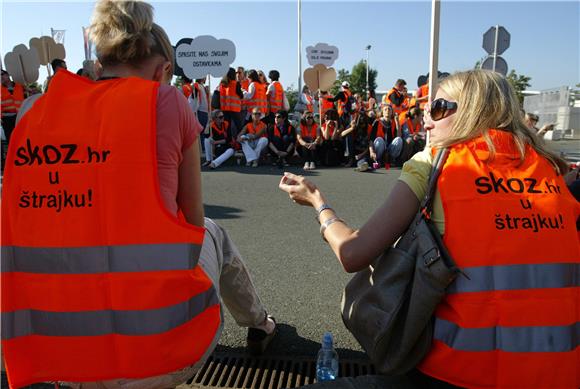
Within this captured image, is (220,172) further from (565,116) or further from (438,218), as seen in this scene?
(565,116)

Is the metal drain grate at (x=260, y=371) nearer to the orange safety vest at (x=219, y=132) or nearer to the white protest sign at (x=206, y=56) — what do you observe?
the white protest sign at (x=206, y=56)

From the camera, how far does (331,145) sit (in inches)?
458

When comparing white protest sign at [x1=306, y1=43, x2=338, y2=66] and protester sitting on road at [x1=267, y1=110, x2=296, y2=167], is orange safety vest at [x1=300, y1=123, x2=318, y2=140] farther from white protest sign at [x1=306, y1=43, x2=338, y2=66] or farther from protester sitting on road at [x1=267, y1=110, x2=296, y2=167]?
white protest sign at [x1=306, y1=43, x2=338, y2=66]

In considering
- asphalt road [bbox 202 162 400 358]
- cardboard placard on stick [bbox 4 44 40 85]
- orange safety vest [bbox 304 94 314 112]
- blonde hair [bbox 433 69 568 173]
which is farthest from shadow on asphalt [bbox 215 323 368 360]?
orange safety vest [bbox 304 94 314 112]

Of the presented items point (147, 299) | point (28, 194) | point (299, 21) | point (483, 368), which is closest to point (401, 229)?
point (483, 368)

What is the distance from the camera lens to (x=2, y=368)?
254 centimetres

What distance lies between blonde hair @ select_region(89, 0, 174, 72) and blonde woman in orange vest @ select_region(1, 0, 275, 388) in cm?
15

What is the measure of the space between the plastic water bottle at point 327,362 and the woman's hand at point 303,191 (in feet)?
3.25

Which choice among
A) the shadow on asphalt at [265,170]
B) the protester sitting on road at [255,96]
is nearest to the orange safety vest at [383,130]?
the shadow on asphalt at [265,170]

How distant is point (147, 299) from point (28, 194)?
0.52m

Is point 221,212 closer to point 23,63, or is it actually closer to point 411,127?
point 411,127

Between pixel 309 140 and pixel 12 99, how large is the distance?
7.15 metres

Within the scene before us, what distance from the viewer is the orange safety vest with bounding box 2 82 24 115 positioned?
37.4 ft

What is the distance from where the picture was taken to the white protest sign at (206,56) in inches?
432
